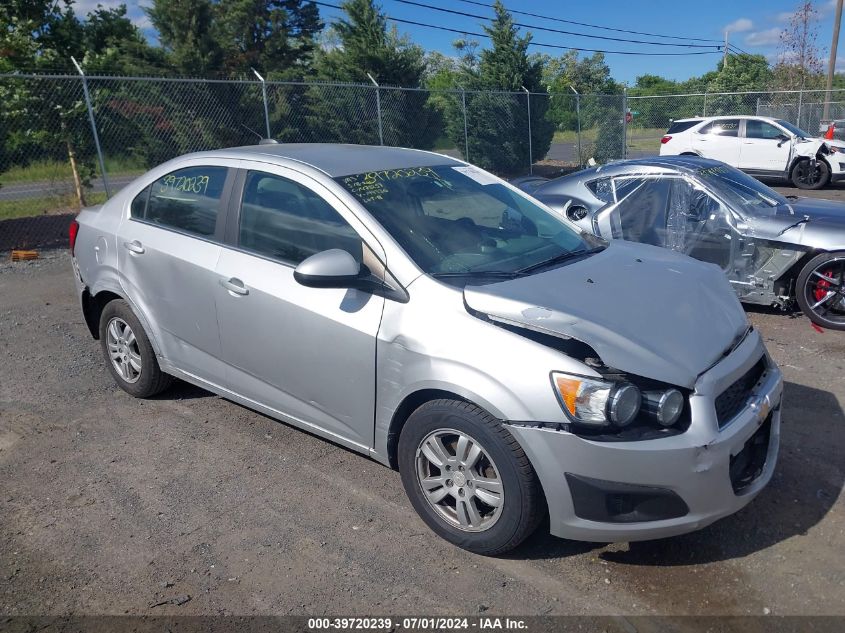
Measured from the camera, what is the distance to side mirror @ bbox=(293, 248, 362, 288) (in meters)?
3.20

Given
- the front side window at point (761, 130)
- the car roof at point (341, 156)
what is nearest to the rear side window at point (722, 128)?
the front side window at point (761, 130)

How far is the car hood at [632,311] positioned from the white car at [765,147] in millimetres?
14791

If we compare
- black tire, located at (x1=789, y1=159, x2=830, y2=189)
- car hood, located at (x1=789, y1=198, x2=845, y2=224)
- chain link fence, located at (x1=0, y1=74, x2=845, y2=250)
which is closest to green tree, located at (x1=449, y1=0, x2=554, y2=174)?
chain link fence, located at (x1=0, y1=74, x2=845, y2=250)

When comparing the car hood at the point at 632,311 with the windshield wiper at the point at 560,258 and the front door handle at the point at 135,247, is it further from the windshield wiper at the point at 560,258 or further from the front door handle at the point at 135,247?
the front door handle at the point at 135,247

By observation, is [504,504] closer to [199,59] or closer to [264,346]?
[264,346]

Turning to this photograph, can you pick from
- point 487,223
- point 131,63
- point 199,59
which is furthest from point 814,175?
point 131,63

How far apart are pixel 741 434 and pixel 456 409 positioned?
3.91ft

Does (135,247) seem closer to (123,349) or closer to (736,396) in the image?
(123,349)

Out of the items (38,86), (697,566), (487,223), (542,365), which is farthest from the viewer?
(38,86)

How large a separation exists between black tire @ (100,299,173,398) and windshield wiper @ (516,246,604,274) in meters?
2.59

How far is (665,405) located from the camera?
2779 millimetres

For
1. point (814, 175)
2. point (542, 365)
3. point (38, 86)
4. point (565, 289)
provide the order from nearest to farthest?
point (542, 365)
point (565, 289)
point (38, 86)
point (814, 175)

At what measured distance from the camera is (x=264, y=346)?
12.4 ft

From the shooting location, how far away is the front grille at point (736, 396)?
9.70 feet
